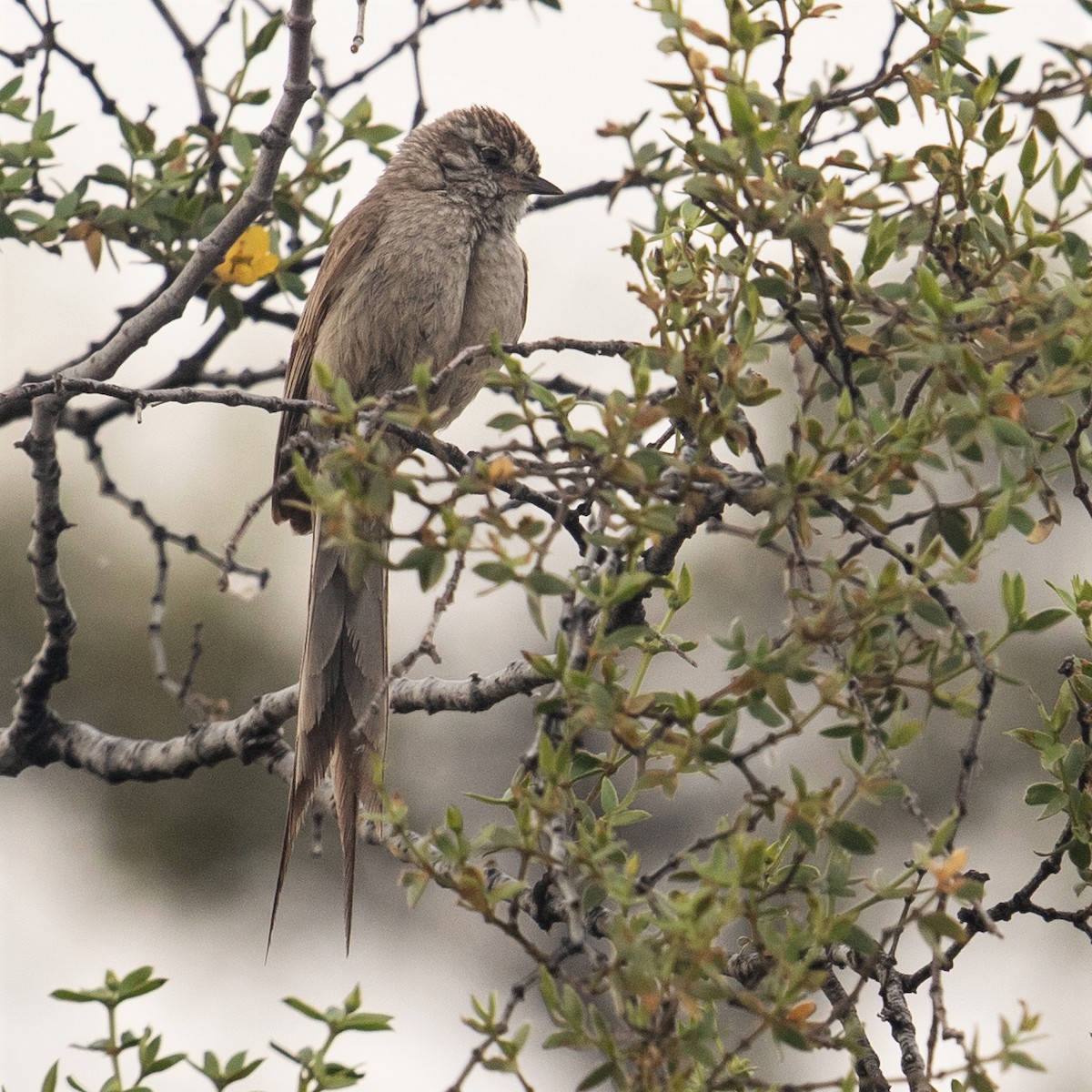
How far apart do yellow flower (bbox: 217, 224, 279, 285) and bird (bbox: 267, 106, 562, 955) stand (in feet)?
1.18

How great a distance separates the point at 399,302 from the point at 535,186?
2.64ft

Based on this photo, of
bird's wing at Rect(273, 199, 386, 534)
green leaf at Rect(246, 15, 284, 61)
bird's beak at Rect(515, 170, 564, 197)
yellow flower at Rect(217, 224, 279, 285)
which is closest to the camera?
green leaf at Rect(246, 15, 284, 61)

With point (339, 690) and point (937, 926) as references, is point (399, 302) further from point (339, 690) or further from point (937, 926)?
point (937, 926)

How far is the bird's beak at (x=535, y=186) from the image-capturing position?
5.05 metres

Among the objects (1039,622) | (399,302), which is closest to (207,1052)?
(1039,622)

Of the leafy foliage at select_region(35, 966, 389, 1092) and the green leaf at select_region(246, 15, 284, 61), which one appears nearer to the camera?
the leafy foliage at select_region(35, 966, 389, 1092)

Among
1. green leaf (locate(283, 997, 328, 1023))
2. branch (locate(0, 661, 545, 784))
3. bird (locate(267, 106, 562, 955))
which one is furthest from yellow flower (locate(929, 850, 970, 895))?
bird (locate(267, 106, 562, 955))

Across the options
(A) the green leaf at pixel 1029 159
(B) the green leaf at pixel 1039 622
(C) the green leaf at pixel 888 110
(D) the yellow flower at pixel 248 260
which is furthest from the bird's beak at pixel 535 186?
(B) the green leaf at pixel 1039 622

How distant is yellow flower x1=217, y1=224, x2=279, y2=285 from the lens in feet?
13.4

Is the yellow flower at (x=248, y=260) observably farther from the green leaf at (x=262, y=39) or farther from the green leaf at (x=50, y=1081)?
the green leaf at (x=50, y=1081)

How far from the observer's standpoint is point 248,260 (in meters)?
4.09

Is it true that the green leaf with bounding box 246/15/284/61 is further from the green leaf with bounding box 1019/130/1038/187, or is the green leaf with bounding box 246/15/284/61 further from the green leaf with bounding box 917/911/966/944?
the green leaf with bounding box 917/911/966/944

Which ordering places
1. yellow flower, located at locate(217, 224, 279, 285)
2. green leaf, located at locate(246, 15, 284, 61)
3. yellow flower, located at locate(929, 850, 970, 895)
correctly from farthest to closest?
yellow flower, located at locate(217, 224, 279, 285), green leaf, located at locate(246, 15, 284, 61), yellow flower, located at locate(929, 850, 970, 895)

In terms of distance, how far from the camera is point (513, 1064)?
1.87 metres
